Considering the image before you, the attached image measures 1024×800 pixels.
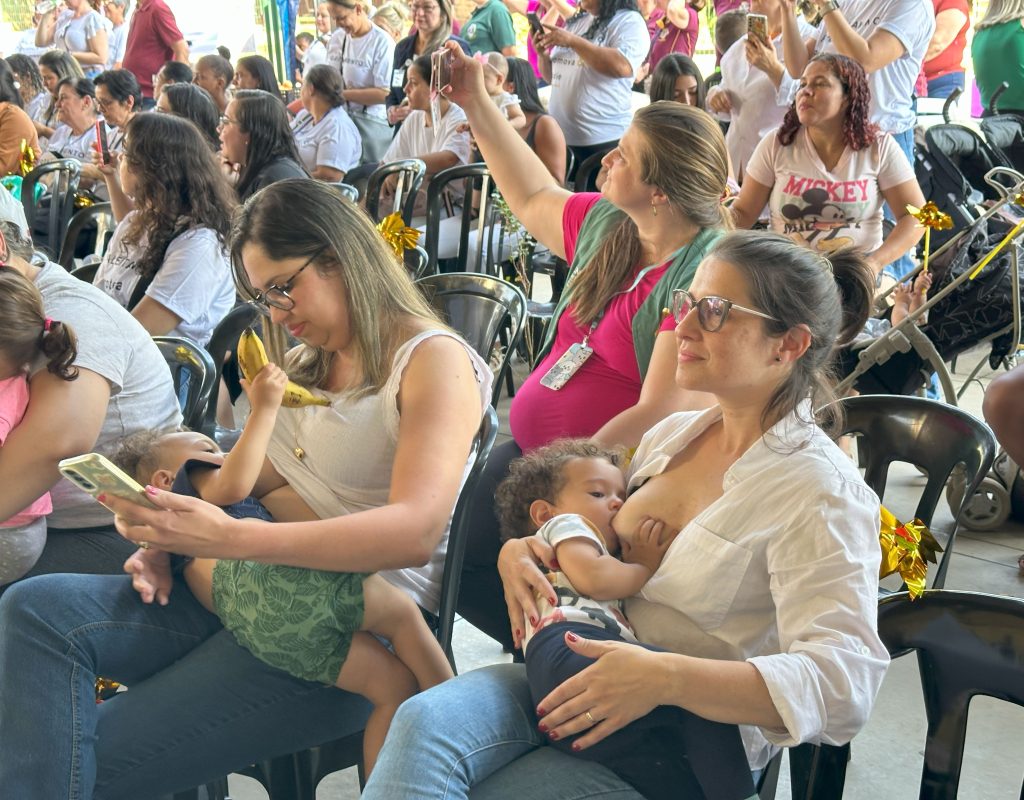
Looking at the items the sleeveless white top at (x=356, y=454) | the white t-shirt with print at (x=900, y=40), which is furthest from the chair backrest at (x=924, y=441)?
the white t-shirt with print at (x=900, y=40)

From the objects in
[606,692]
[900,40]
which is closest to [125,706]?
[606,692]

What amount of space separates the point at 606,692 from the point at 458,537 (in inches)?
20.8

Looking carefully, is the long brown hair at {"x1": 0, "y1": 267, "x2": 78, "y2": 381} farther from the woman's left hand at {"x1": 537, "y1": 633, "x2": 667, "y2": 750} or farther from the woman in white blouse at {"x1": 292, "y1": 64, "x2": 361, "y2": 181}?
the woman in white blouse at {"x1": 292, "y1": 64, "x2": 361, "y2": 181}

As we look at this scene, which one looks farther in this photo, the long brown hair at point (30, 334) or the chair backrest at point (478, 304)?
the chair backrest at point (478, 304)

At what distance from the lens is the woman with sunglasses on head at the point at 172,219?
128 inches

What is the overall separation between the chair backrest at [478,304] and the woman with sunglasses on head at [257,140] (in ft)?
5.48

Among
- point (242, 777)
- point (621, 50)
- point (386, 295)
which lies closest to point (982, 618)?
point (386, 295)

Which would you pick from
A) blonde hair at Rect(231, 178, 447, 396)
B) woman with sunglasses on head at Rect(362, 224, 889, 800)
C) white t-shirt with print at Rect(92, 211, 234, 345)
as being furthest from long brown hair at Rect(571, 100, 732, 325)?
white t-shirt with print at Rect(92, 211, 234, 345)

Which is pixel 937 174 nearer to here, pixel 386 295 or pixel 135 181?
pixel 135 181

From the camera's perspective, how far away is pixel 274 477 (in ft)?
6.35

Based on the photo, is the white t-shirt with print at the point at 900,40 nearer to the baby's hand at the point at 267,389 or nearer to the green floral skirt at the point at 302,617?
the baby's hand at the point at 267,389

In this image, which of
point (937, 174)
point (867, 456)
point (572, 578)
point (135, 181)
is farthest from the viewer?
point (937, 174)

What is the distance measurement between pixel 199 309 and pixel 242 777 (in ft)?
4.90

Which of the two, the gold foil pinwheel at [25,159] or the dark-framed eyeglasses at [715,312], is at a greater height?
the dark-framed eyeglasses at [715,312]
